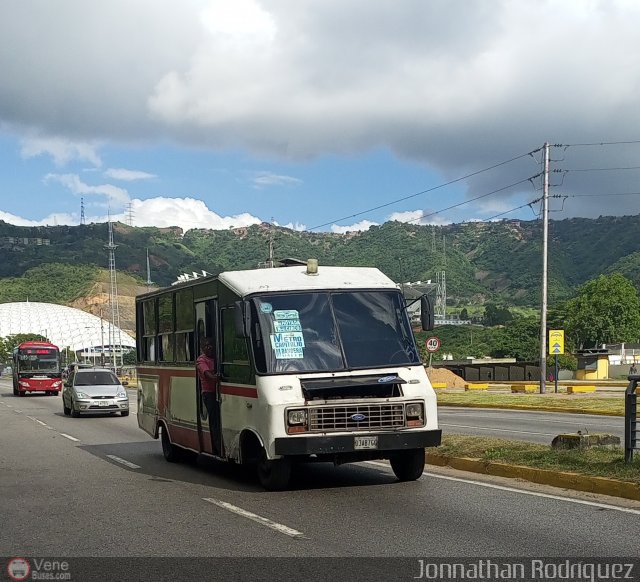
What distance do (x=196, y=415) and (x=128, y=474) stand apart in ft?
4.60

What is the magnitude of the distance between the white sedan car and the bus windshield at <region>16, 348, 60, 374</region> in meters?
27.4

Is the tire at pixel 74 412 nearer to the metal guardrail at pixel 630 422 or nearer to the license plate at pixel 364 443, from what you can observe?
the license plate at pixel 364 443

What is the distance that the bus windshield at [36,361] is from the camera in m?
57.9

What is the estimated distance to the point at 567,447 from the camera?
1331 centimetres

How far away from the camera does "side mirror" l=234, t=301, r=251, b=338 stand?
11.4m

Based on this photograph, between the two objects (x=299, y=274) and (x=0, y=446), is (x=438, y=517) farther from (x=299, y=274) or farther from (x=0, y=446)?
(x=0, y=446)

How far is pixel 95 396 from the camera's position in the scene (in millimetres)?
30016

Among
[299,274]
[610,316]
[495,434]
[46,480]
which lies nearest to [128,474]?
[46,480]

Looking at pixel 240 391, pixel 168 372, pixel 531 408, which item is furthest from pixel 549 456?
pixel 531 408

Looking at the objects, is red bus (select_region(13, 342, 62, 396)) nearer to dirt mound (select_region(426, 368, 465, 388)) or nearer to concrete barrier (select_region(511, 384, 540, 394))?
dirt mound (select_region(426, 368, 465, 388))

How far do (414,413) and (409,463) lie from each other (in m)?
0.96

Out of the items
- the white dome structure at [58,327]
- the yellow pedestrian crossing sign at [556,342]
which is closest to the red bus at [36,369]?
the yellow pedestrian crossing sign at [556,342]

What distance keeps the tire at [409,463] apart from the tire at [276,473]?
153cm

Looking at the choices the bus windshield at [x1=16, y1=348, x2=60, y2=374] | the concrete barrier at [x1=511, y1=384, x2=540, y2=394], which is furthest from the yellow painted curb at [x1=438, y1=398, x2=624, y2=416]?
the bus windshield at [x1=16, y1=348, x2=60, y2=374]
